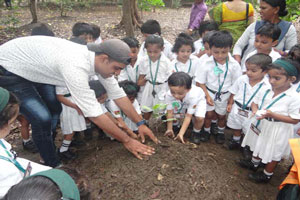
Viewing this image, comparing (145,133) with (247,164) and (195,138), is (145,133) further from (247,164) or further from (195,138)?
(247,164)

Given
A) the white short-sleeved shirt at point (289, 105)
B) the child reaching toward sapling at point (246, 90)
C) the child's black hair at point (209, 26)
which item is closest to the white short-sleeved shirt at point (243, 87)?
the child reaching toward sapling at point (246, 90)

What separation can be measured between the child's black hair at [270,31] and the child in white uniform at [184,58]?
1138mm

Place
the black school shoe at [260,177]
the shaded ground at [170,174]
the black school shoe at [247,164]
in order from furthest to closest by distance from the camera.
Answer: the black school shoe at [247,164], the black school shoe at [260,177], the shaded ground at [170,174]

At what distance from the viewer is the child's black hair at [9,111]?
1681 millimetres

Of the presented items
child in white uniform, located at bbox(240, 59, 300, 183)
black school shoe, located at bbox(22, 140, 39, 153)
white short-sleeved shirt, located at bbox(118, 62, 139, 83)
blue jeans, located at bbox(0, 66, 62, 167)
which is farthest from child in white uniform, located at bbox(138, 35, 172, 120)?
black school shoe, located at bbox(22, 140, 39, 153)

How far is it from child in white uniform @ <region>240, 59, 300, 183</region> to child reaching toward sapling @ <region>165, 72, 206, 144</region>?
783 millimetres

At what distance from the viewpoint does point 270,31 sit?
136 inches

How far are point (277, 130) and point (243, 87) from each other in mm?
829

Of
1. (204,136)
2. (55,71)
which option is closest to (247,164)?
(204,136)

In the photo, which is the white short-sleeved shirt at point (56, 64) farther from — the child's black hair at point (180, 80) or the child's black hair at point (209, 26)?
the child's black hair at point (209, 26)

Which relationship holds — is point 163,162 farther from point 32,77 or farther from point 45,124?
point 32,77

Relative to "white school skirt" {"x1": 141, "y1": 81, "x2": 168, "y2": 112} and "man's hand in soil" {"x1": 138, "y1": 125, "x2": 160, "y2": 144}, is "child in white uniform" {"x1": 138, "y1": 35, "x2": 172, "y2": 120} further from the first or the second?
"man's hand in soil" {"x1": 138, "y1": 125, "x2": 160, "y2": 144}

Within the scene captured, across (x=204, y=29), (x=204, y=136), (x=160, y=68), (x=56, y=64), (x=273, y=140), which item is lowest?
(x=204, y=136)

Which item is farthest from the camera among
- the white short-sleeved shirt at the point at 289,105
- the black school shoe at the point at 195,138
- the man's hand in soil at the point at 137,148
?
the black school shoe at the point at 195,138
